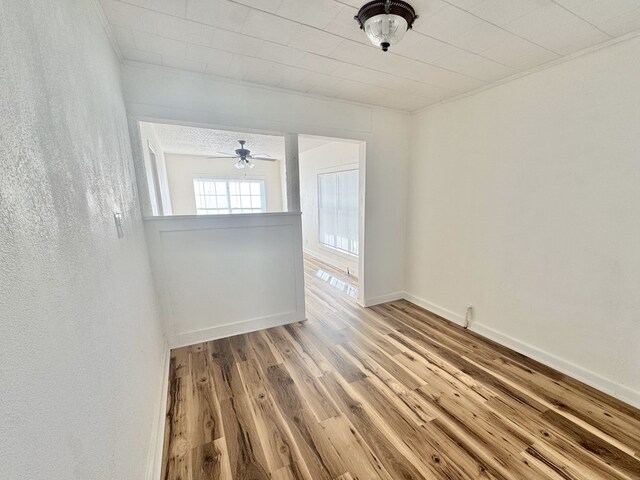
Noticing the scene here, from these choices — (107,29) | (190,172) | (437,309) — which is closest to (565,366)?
(437,309)

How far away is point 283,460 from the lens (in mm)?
1426

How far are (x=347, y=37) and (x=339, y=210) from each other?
141 inches

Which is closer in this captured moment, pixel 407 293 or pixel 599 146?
pixel 599 146

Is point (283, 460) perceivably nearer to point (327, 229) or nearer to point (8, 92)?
point (8, 92)

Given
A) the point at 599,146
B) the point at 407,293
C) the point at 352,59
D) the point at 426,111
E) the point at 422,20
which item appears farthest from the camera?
the point at 407,293

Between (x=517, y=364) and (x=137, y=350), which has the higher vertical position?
(x=137, y=350)

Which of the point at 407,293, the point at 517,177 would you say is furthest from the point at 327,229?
the point at 517,177

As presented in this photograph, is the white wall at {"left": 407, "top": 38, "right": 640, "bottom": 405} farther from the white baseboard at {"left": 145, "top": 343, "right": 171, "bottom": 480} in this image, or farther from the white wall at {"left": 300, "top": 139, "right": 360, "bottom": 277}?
the white baseboard at {"left": 145, "top": 343, "right": 171, "bottom": 480}

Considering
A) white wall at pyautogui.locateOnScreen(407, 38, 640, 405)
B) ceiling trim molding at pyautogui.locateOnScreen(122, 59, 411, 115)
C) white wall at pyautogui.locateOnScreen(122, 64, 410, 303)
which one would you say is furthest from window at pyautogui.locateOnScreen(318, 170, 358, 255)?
white wall at pyautogui.locateOnScreen(407, 38, 640, 405)

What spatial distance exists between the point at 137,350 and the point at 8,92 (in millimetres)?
1233

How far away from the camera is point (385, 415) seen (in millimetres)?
1699

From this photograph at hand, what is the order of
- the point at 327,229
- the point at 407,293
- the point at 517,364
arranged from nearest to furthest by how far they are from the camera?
the point at 517,364, the point at 407,293, the point at 327,229

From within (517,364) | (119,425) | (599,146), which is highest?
(599,146)

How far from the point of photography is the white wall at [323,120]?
6.78 ft
